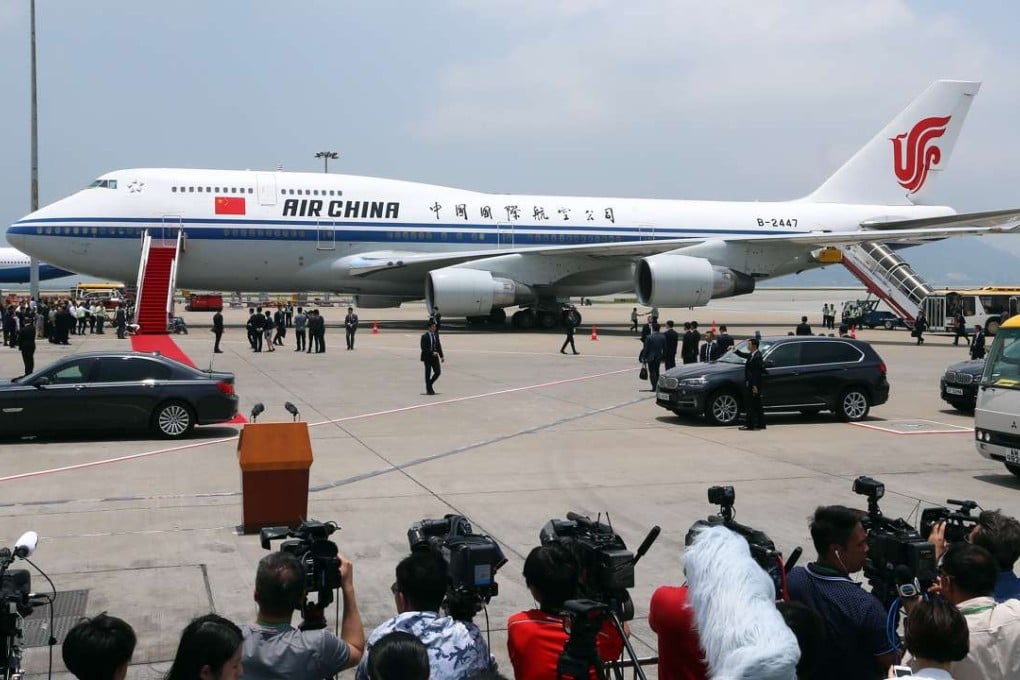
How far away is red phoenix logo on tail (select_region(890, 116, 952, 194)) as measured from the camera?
141 feet

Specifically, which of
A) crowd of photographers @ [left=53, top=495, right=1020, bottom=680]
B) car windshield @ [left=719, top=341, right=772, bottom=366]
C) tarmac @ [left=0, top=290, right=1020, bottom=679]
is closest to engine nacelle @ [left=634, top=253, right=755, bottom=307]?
tarmac @ [left=0, top=290, right=1020, bottom=679]

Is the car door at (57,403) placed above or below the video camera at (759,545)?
below

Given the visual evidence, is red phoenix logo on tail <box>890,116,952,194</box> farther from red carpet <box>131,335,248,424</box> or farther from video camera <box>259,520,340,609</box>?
video camera <box>259,520,340,609</box>

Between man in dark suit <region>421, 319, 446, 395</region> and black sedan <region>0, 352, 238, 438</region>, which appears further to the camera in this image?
man in dark suit <region>421, 319, 446, 395</region>

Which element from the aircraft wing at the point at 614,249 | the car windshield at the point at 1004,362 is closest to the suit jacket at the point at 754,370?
the car windshield at the point at 1004,362

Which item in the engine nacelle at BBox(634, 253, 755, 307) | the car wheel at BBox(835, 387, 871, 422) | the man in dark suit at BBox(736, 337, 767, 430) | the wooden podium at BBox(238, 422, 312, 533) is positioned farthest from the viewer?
the engine nacelle at BBox(634, 253, 755, 307)

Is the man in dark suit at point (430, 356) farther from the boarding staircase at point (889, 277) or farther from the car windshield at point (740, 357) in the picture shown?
the boarding staircase at point (889, 277)

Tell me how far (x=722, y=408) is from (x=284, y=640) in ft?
43.5

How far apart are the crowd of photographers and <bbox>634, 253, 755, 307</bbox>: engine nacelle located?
98.7 feet

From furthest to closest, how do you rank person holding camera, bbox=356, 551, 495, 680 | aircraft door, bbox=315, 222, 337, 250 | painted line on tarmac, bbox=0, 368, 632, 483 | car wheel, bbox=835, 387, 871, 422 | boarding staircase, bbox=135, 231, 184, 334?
aircraft door, bbox=315, 222, 337, 250 < boarding staircase, bbox=135, 231, 184, 334 < car wheel, bbox=835, 387, 871, 422 < painted line on tarmac, bbox=0, 368, 632, 483 < person holding camera, bbox=356, 551, 495, 680

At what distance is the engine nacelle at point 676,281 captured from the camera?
115 ft

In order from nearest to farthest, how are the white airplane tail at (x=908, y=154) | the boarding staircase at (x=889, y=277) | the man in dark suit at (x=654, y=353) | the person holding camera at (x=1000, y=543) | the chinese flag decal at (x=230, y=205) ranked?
the person holding camera at (x=1000, y=543)
the man in dark suit at (x=654, y=353)
the chinese flag decal at (x=230, y=205)
the boarding staircase at (x=889, y=277)
the white airplane tail at (x=908, y=154)

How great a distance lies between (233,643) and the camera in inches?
136

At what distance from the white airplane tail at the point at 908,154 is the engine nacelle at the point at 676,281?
Result: 11536 mm
